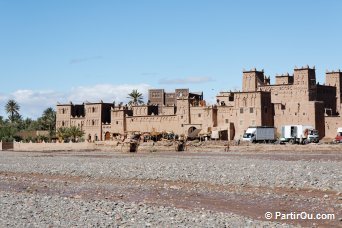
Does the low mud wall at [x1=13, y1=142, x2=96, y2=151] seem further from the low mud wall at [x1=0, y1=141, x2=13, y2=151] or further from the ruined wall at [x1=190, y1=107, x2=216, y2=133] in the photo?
the ruined wall at [x1=190, y1=107, x2=216, y2=133]

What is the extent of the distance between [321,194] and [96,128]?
257 ft

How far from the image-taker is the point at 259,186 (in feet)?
91.3

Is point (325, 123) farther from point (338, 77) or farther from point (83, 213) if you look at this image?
point (83, 213)

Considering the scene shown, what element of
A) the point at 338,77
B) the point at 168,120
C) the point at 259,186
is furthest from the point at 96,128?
the point at 259,186

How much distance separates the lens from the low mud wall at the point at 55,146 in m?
84.8

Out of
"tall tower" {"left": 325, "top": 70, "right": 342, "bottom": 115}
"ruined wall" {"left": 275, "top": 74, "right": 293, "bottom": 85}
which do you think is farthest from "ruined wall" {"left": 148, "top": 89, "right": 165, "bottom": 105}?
"tall tower" {"left": 325, "top": 70, "right": 342, "bottom": 115}

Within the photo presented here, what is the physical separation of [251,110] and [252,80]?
10666 millimetres

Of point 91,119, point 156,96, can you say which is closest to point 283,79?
point 156,96

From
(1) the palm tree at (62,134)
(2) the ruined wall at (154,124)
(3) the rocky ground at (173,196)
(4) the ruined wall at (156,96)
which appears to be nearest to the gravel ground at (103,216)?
(3) the rocky ground at (173,196)

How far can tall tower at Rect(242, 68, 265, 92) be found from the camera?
8536cm

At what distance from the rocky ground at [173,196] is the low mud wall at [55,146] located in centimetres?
4493

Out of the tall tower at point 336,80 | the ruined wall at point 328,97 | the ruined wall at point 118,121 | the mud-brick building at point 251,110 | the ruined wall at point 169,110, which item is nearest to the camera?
the mud-brick building at point 251,110

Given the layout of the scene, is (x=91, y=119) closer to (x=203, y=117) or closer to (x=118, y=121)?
(x=118, y=121)

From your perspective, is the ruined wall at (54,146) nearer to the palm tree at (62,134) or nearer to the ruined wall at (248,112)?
the palm tree at (62,134)
